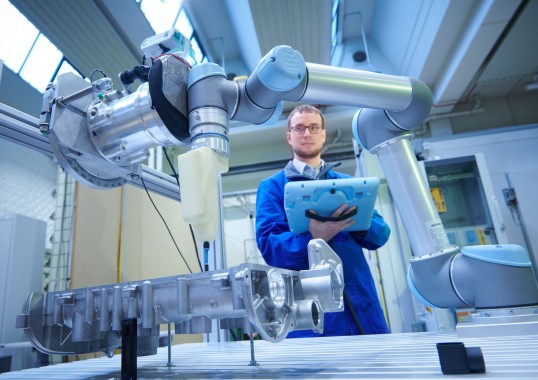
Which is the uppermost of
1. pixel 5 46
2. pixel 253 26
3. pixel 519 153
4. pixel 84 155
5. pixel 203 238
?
pixel 5 46

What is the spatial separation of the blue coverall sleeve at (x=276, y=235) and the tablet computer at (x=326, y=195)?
209 mm

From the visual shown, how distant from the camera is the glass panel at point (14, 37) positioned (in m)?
3.06

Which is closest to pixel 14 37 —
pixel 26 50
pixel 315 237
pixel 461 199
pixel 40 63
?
pixel 26 50

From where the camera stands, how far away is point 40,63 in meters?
3.53

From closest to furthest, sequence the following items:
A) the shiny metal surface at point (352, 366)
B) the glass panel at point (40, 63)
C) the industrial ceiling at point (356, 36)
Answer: the shiny metal surface at point (352, 366), the industrial ceiling at point (356, 36), the glass panel at point (40, 63)

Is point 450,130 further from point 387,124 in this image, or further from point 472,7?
point 387,124

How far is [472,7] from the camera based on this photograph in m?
2.68

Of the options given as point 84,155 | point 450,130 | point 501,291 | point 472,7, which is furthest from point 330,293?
point 450,130

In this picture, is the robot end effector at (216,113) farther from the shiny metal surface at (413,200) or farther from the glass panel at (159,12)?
the glass panel at (159,12)

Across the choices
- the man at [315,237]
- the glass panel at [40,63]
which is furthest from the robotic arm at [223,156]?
the glass panel at [40,63]

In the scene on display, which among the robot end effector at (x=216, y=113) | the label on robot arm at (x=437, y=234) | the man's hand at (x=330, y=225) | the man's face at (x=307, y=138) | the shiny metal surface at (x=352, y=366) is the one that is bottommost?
the shiny metal surface at (x=352, y=366)

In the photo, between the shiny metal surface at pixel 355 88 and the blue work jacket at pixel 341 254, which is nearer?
the shiny metal surface at pixel 355 88

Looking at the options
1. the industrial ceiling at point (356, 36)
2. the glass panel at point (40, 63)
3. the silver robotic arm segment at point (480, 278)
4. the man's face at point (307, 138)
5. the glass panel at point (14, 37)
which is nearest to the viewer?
the silver robotic arm segment at point (480, 278)

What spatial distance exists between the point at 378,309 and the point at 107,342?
891 mm
